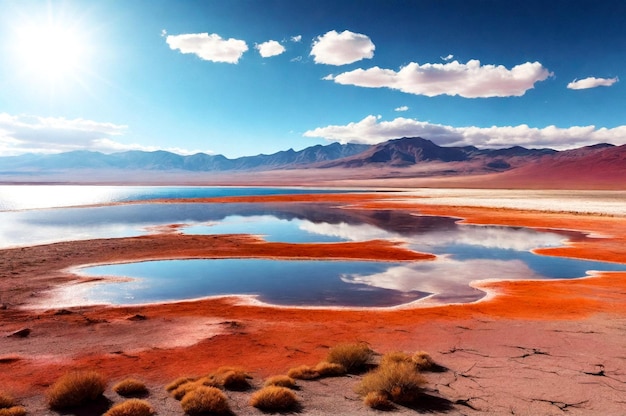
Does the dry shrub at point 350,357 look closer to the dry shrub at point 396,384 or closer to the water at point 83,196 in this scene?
the dry shrub at point 396,384

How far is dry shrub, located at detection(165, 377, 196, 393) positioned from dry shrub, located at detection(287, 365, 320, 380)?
208 centimetres

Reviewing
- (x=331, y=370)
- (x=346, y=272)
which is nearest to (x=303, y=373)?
(x=331, y=370)

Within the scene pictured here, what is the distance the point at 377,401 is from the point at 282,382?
6.55ft

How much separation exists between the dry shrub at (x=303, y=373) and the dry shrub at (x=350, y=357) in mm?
640

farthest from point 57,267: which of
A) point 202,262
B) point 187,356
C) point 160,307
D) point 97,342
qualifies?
point 187,356

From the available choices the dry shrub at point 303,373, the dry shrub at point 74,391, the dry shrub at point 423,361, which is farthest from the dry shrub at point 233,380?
the dry shrub at point 423,361

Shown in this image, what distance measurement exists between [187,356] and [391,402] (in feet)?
17.4

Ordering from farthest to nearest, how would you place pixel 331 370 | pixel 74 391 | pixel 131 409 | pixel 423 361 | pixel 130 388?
1. pixel 423 361
2. pixel 331 370
3. pixel 130 388
4. pixel 74 391
5. pixel 131 409

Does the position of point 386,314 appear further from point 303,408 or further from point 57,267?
point 57,267

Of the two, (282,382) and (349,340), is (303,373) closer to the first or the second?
(282,382)

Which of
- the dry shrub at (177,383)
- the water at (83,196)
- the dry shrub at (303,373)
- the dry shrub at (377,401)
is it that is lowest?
the water at (83,196)

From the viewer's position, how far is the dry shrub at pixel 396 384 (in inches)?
297

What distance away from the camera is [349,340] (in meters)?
11.1

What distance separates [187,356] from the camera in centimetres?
1016
